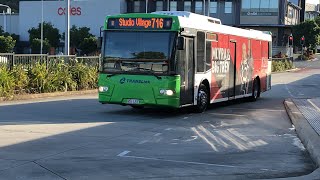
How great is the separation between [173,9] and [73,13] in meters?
20.8

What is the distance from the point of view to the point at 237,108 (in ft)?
62.5

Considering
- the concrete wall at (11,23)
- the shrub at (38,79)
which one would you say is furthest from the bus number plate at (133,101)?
the concrete wall at (11,23)

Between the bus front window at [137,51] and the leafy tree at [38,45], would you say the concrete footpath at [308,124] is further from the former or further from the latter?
the leafy tree at [38,45]

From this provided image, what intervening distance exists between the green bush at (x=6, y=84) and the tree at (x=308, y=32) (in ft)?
257

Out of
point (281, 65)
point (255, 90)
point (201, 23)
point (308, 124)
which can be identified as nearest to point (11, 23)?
point (281, 65)

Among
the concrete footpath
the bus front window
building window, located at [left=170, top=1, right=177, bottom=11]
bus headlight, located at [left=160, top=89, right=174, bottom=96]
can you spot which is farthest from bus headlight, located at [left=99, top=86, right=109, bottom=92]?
building window, located at [left=170, top=1, right=177, bottom=11]

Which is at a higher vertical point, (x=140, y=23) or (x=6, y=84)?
(x=140, y=23)

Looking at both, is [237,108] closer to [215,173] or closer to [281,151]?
[281,151]

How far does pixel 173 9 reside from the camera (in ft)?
314

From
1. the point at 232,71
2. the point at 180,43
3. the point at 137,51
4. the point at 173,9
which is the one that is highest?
the point at 173,9

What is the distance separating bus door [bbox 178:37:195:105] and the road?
0.67 metres

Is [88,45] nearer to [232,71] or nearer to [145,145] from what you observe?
[232,71]

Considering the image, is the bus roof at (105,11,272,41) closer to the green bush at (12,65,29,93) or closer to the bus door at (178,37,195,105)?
the bus door at (178,37,195,105)

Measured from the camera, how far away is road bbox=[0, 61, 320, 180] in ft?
25.6
